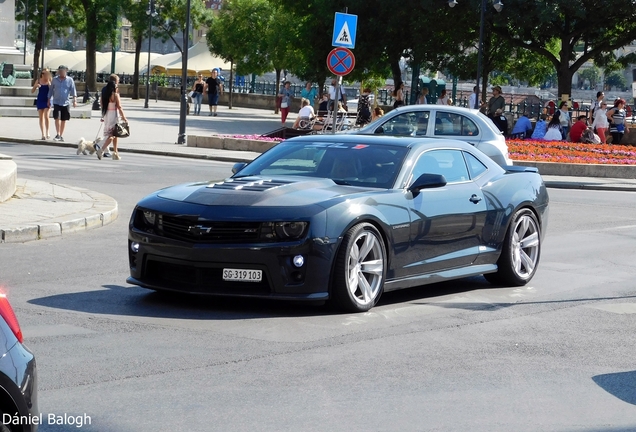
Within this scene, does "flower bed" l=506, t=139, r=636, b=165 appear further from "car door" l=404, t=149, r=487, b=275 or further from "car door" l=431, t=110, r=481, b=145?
"car door" l=404, t=149, r=487, b=275

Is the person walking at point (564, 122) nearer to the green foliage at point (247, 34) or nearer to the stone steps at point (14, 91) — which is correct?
the stone steps at point (14, 91)

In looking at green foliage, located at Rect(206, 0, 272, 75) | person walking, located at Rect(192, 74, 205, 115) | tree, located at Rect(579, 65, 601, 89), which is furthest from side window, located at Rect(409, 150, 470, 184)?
tree, located at Rect(579, 65, 601, 89)

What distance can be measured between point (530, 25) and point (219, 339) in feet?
130

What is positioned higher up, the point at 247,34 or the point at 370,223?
the point at 247,34

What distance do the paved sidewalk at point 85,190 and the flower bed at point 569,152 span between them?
1308mm

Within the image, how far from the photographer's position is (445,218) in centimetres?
956

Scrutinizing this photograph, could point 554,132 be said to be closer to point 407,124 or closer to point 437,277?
point 407,124

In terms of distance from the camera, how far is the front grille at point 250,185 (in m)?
8.90

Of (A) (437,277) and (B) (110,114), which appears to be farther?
(B) (110,114)

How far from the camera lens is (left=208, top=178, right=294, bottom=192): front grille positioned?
29.2 ft

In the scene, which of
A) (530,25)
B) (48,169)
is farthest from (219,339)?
(530,25)

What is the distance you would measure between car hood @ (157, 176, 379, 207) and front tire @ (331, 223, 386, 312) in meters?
0.35

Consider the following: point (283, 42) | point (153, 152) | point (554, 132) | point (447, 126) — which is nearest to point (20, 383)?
Answer: point (447, 126)

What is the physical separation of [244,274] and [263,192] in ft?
2.26
